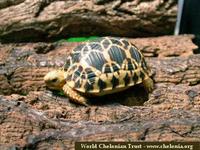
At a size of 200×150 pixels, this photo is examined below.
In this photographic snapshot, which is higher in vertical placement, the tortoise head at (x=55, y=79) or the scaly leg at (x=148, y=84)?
the tortoise head at (x=55, y=79)

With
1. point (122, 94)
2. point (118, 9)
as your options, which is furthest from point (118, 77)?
point (118, 9)

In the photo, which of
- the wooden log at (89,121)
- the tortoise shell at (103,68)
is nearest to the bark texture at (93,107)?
the wooden log at (89,121)

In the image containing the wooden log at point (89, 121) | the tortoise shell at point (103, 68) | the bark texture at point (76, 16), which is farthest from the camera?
the bark texture at point (76, 16)

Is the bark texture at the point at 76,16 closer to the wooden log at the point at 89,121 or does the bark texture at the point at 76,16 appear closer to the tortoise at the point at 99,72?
the tortoise at the point at 99,72

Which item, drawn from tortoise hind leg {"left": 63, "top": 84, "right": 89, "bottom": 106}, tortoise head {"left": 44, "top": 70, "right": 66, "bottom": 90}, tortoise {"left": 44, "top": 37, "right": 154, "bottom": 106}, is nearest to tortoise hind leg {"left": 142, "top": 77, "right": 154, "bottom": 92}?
tortoise {"left": 44, "top": 37, "right": 154, "bottom": 106}

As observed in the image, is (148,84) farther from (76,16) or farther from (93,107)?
(76,16)

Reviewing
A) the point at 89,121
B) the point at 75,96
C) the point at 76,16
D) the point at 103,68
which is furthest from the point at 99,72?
the point at 76,16

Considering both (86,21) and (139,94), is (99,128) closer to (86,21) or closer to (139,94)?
(139,94)
